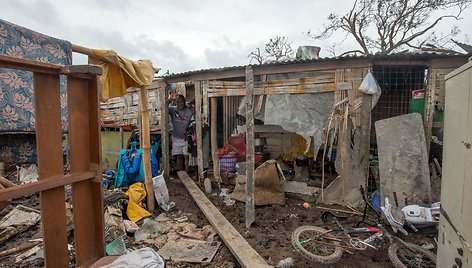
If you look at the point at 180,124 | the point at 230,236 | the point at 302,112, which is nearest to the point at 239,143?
the point at 180,124

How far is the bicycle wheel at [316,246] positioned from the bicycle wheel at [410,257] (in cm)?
71

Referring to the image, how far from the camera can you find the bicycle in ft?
12.0

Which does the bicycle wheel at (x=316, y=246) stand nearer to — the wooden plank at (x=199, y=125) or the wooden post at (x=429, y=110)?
the wooden post at (x=429, y=110)

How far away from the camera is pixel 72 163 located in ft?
6.43

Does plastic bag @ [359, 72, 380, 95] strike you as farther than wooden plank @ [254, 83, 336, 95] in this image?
No

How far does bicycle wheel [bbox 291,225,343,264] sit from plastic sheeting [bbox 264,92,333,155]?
7.10 feet

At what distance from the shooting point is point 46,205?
1806 mm

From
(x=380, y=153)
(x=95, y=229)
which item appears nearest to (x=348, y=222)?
(x=380, y=153)

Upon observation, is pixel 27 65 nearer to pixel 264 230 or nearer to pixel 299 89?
pixel 264 230

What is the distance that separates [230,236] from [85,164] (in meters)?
3.06

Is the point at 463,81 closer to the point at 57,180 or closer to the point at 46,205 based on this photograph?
the point at 57,180

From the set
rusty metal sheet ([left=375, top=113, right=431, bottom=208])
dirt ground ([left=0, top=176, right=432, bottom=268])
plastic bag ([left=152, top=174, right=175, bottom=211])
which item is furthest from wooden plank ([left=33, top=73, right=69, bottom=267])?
rusty metal sheet ([left=375, top=113, right=431, bottom=208])

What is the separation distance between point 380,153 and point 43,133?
18.5ft

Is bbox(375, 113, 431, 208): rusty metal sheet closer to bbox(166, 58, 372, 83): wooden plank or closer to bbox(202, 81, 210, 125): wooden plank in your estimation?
bbox(166, 58, 372, 83): wooden plank
